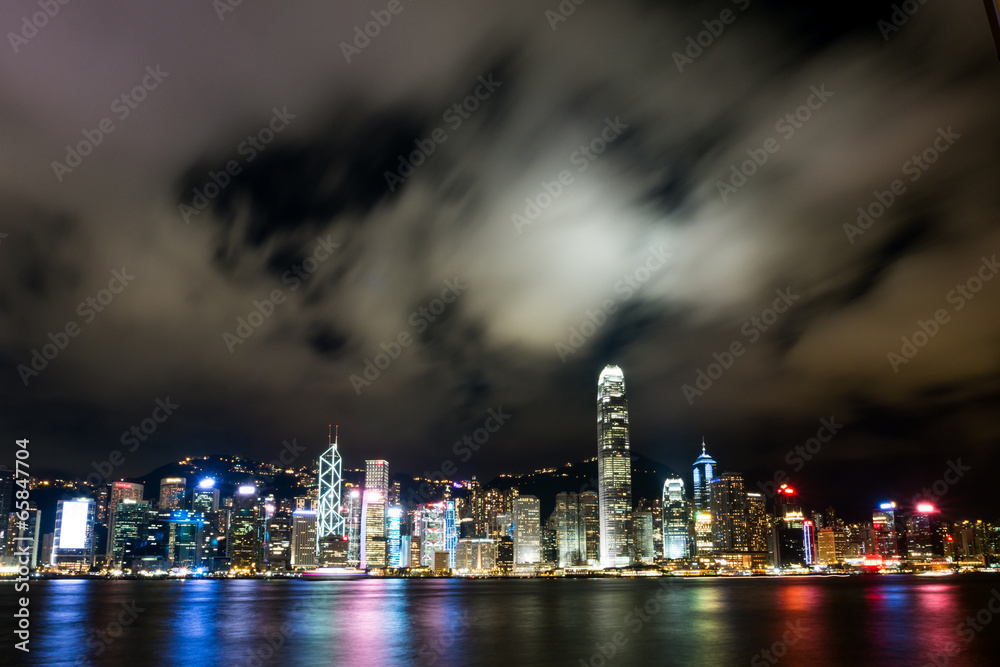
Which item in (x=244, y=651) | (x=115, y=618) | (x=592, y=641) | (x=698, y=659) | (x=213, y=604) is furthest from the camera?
(x=213, y=604)

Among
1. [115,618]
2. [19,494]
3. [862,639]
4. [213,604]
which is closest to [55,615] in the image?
[115,618]

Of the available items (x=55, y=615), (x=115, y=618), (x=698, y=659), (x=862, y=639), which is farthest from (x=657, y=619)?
(x=55, y=615)

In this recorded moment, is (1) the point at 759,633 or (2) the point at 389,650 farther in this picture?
(1) the point at 759,633

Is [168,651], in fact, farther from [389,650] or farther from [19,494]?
[19,494]

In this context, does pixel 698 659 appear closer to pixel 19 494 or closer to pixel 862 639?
pixel 862 639

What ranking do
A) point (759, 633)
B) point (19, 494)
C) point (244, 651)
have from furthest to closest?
1. point (759, 633)
2. point (244, 651)
3. point (19, 494)

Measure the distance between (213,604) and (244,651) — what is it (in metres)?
58.1

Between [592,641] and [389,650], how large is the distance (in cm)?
1396

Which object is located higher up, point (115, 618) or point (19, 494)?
point (19, 494)

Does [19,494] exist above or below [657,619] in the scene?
above

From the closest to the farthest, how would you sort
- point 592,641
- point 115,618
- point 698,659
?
point 698,659 → point 592,641 → point 115,618

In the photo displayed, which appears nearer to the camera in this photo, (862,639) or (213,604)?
(862,639)

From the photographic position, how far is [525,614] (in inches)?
2997

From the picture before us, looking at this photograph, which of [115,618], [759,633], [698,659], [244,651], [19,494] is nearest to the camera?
[19,494]
